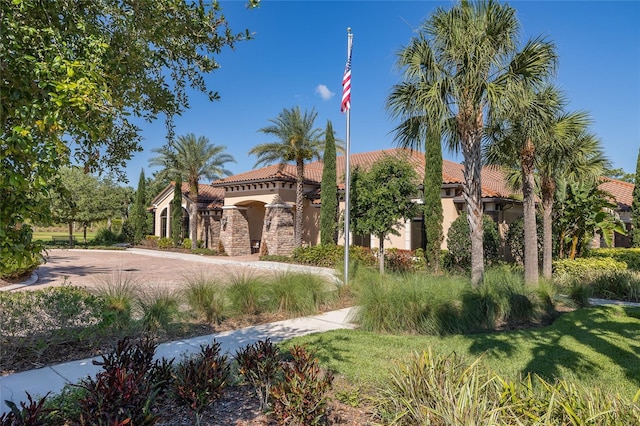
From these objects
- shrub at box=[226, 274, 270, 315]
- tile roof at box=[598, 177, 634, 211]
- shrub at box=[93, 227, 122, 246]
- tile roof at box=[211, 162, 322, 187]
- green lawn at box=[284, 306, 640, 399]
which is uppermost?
tile roof at box=[211, 162, 322, 187]

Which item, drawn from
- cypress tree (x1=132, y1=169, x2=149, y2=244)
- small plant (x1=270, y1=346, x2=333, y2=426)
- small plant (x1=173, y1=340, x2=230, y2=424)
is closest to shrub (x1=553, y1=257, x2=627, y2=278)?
small plant (x1=270, y1=346, x2=333, y2=426)

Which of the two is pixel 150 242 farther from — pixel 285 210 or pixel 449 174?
pixel 449 174

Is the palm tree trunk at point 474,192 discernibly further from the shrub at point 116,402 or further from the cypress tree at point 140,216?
the cypress tree at point 140,216

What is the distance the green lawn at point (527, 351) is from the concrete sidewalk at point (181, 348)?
75 cm

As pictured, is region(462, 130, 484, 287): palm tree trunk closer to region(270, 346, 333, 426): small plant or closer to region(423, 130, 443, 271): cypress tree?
region(270, 346, 333, 426): small plant

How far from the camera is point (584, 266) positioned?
13766mm

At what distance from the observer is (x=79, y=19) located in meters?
3.06

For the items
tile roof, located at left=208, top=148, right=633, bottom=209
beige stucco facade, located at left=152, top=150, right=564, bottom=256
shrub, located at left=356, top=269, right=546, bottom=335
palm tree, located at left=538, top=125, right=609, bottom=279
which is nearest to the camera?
shrub, located at left=356, top=269, right=546, bottom=335

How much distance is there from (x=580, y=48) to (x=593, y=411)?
336 inches

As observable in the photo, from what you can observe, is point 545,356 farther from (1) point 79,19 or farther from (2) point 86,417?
(1) point 79,19

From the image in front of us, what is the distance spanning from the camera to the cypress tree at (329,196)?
2194 cm

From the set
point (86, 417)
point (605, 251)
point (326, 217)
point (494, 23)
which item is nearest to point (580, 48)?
point (494, 23)

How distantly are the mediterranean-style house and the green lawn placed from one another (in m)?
11.7

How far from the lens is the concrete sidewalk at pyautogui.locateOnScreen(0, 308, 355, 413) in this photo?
4.42 metres
